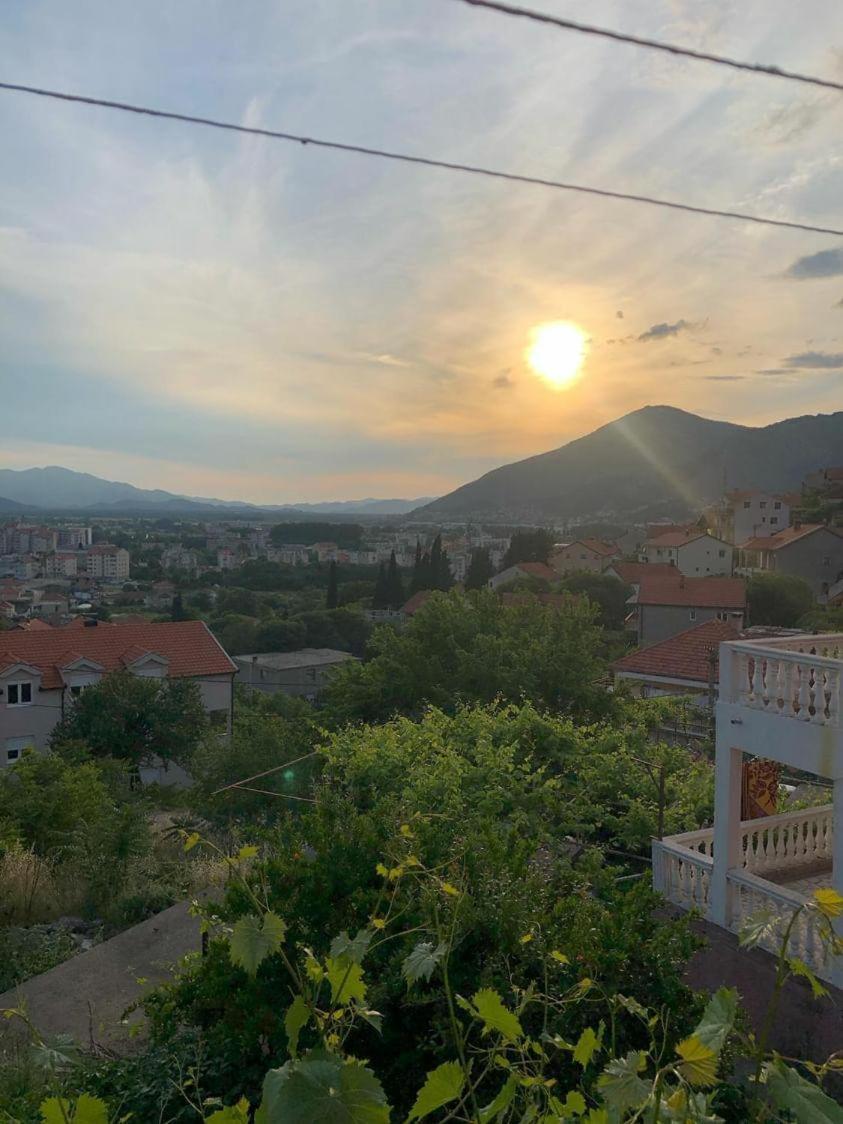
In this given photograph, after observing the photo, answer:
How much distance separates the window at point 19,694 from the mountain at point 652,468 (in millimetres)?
109156

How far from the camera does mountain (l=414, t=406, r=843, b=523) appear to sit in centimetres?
12875

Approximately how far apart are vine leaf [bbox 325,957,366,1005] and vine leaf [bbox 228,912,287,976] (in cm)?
13

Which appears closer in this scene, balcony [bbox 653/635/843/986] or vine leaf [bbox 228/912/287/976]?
vine leaf [bbox 228/912/287/976]

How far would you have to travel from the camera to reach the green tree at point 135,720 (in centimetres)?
2228

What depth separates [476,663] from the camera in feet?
53.4

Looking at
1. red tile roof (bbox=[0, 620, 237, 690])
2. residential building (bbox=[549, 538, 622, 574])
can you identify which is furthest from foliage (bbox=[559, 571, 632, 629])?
red tile roof (bbox=[0, 620, 237, 690])

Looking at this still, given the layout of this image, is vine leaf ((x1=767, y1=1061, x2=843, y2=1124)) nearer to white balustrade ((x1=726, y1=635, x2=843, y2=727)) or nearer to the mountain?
white balustrade ((x1=726, y1=635, x2=843, y2=727))

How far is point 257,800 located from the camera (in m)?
12.4

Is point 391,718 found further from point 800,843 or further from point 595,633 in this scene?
point 800,843

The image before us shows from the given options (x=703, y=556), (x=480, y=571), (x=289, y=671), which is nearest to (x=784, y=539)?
(x=703, y=556)

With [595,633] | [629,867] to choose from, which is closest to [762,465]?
[595,633]

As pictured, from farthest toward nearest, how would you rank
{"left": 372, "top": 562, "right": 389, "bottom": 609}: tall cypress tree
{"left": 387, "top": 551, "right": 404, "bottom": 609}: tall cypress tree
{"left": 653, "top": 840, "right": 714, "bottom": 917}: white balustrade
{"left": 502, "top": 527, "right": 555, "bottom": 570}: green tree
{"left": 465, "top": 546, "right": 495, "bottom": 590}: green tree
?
{"left": 502, "top": 527, "right": 555, "bottom": 570}: green tree → {"left": 372, "top": 562, "right": 389, "bottom": 609}: tall cypress tree → {"left": 465, "top": 546, "right": 495, "bottom": 590}: green tree → {"left": 387, "top": 551, "right": 404, "bottom": 609}: tall cypress tree → {"left": 653, "top": 840, "right": 714, "bottom": 917}: white balustrade

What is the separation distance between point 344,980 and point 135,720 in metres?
22.5

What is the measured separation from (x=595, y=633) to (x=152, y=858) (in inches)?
435
